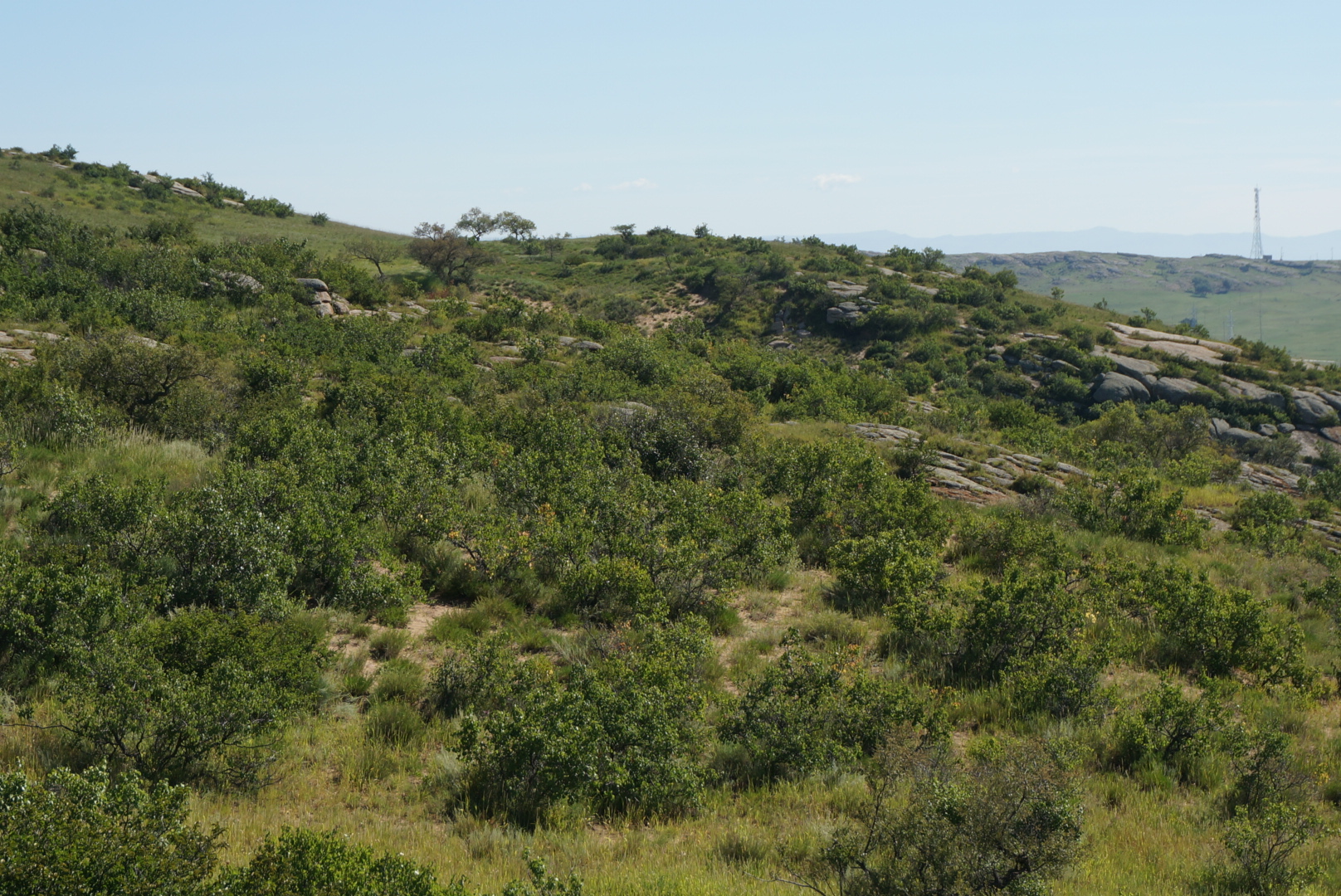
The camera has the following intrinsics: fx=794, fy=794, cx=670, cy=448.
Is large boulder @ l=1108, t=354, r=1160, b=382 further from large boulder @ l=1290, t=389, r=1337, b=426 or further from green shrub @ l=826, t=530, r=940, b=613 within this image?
green shrub @ l=826, t=530, r=940, b=613

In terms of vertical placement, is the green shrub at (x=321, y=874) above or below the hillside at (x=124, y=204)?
below

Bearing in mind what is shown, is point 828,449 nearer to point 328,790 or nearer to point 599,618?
point 599,618

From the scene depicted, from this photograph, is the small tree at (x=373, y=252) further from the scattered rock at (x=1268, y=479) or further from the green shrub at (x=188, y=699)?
the scattered rock at (x=1268, y=479)

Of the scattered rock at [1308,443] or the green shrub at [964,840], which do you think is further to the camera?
the scattered rock at [1308,443]

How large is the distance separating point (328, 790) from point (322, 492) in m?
4.41

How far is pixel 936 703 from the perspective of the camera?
7.74 m

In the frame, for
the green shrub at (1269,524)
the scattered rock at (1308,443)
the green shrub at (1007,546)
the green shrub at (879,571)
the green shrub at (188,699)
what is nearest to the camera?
the green shrub at (188,699)

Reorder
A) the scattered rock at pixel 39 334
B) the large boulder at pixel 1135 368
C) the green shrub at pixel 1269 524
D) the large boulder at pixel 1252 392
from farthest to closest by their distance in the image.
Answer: the large boulder at pixel 1135 368 < the large boulder at pixel 1252 392 < the scattered rock at pixel 39 334 < the green shrub at pixel 1269 524

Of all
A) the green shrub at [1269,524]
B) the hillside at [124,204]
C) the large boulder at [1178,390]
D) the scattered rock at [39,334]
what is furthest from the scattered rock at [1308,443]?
the hillside at [124,204]

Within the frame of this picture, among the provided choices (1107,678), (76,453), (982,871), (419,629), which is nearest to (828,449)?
(1107,678)

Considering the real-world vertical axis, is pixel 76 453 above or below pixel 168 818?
above

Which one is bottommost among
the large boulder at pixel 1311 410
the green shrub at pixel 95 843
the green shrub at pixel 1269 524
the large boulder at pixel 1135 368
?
the green shrub at pixel 1269 524

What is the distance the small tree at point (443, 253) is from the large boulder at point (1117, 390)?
98.6ft

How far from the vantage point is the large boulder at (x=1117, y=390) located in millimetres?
33281
